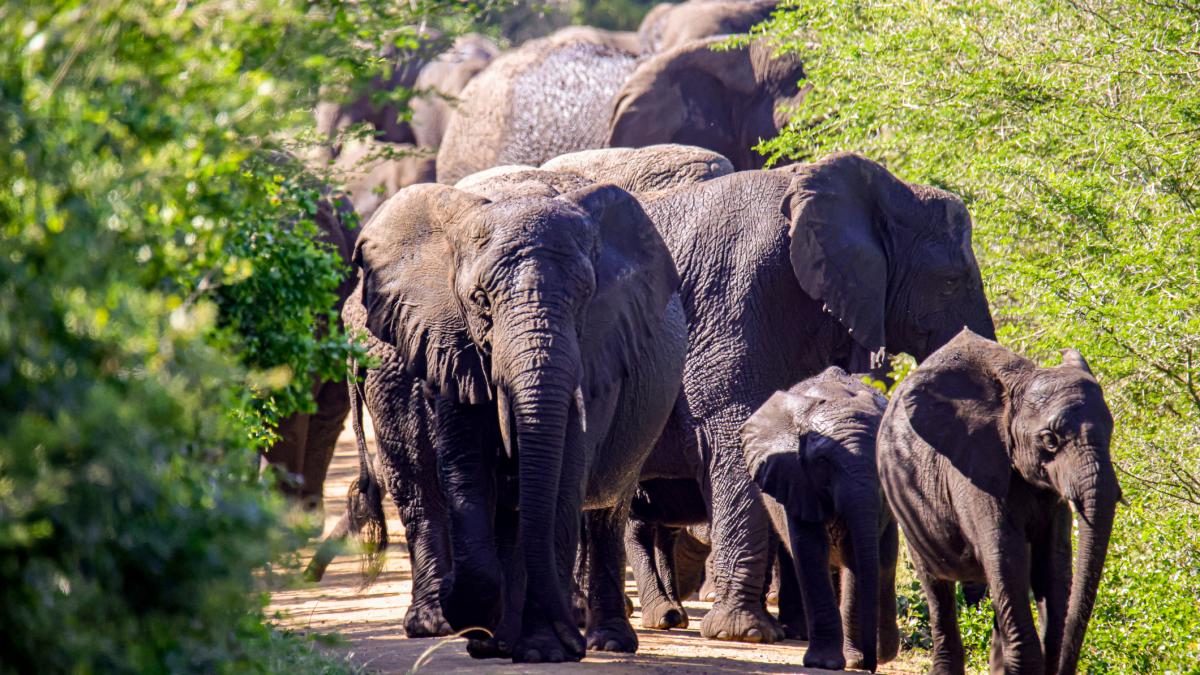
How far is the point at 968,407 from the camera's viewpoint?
7.89 m

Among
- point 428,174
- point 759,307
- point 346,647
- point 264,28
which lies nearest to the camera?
point 264,28

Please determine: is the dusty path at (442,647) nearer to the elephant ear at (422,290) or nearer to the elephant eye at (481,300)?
the elephant ear at (422,290)

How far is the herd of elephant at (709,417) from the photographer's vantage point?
25.0ft

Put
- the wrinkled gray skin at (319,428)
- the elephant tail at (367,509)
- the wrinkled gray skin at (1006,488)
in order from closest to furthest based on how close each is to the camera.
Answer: the wrinkled gray skin at (1006,488) → the elephant tail at (367,509) → the wrinkled gray skin at (319,428)

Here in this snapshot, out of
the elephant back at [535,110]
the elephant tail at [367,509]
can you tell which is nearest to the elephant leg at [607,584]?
the elephant tail at [367,509]

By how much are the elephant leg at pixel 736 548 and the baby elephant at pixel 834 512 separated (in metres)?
0.62

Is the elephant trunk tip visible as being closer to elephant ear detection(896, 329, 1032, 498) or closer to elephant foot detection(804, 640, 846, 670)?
elephant foot detection(804, 640, 846, 670)

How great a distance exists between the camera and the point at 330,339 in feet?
20.7

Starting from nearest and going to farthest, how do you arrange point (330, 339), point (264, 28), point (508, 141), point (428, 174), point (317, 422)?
point (264, 28) < point (330, 339) < point (317, 422) < point (508, 141) < point (428, 174)

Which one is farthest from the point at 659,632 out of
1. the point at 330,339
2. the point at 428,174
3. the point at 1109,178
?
the point at 428,174

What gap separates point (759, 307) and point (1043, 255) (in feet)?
6.18

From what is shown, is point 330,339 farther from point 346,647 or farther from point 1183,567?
point 1183,567

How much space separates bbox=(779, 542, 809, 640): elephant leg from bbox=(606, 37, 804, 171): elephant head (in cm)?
677

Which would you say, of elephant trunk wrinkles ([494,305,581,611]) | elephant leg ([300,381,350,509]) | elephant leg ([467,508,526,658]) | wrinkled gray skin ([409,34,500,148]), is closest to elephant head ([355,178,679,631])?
elephant trunk wrinkles ([494,305,581,611])
